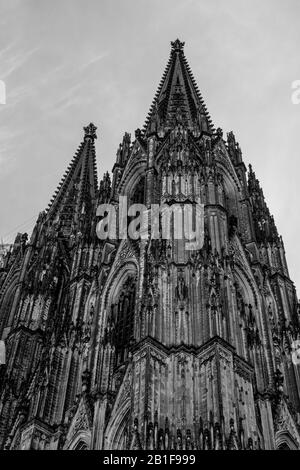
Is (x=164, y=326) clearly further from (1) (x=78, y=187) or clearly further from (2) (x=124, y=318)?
(1) (x=78, y=187)

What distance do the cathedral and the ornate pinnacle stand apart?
1997 cm

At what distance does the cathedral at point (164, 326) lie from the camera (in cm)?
2509

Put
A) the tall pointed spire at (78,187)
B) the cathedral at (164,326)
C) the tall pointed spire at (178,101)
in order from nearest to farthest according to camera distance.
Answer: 1. the cathedral at (164,326)
2. the tall pointed spire at (178,101)
3. the tall pointed spire at (78,187)

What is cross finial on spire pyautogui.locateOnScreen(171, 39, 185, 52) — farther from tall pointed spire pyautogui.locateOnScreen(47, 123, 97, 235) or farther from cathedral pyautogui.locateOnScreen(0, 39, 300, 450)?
cathedral pyautogui.locateOnScreen(0, 39, 300, 450)

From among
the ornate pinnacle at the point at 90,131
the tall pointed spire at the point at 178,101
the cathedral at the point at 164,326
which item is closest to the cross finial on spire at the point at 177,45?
the tall pointed spire at the point at 178,101

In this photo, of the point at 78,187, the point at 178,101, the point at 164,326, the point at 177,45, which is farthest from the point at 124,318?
the point at 177,45

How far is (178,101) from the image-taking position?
51000 millimetres

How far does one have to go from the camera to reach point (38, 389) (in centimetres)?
3073

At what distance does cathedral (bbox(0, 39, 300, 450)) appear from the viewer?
25.1 meters

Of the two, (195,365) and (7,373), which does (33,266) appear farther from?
(195,365)

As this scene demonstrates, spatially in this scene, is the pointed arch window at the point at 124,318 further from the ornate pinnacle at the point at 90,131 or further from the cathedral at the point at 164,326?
the ornate pinnacle at the point at 90,131

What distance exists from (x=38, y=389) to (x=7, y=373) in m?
6.92

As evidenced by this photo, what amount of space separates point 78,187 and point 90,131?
1123 cm
